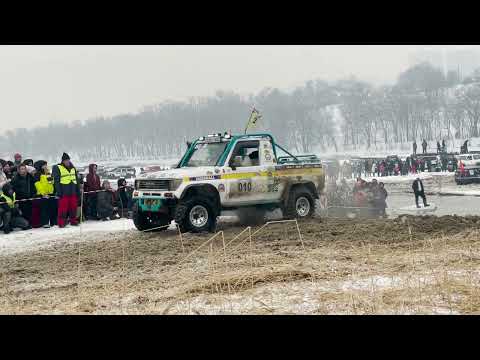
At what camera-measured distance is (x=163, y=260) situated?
910cm

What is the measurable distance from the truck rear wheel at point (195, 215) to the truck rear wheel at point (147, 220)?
918mm

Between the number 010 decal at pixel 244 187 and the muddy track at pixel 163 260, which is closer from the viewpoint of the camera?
the muddy track at pixel 163 260

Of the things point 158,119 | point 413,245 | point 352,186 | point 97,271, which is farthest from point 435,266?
point 158,119

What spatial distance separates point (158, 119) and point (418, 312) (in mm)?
9701

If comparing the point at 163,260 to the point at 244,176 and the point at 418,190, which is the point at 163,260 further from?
the point at 418,190

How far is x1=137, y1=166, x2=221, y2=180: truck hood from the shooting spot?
11.3m

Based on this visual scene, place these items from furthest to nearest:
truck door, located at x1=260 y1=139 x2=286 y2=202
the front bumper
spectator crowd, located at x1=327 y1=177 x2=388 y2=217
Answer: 1. spectator crowd, located at x1=327 y1=177 x2=388 y2=217
2. truck door, located at x1=260 y1=139 x2=286 y2=202
3. the front bumper

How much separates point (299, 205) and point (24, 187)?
19.2 ft

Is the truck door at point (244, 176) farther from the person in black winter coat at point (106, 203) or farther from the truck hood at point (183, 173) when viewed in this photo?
the person in black winter coat at point (106, 203)

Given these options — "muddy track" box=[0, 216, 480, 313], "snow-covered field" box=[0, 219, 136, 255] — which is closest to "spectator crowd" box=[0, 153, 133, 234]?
"snow-covered field" box=[0, 219, 136, 255]

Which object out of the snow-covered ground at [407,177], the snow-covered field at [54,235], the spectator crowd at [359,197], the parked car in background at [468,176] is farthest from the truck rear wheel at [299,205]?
the parked car in background at [468,176]

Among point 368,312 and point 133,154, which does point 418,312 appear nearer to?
point 368,312

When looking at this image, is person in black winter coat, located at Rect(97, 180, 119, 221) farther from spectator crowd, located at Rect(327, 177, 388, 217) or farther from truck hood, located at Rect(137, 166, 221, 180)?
spectator crowd, located at Rect(327, 177, 388, 217)

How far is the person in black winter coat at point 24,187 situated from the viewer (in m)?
12.3
